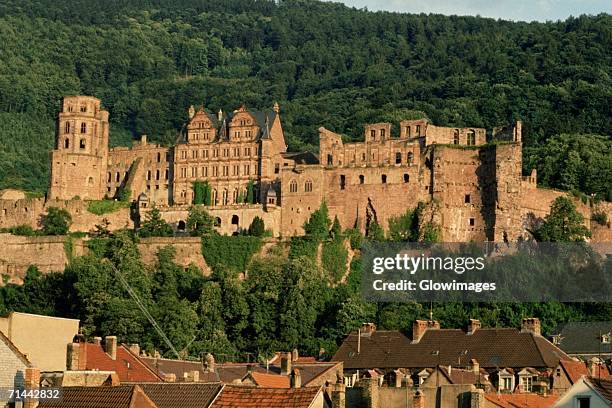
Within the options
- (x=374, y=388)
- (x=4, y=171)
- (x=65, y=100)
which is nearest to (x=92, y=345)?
(x=374, y=388)

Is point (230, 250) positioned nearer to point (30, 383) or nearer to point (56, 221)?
point (56, 221)

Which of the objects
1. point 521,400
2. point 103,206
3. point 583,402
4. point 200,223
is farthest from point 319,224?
point 583,402

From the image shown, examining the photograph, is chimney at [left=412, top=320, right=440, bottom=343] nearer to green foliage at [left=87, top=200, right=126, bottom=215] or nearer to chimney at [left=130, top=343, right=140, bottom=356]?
chimney at [left=130, top=343, right=140, bottom=356]

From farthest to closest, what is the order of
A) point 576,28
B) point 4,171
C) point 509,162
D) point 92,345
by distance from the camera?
point 576,28 → point 4,171 → point 509,162 → point 92,345

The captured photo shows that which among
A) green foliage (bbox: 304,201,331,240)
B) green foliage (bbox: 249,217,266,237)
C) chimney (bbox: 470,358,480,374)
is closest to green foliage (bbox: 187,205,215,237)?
green foliage (bbox: 249,217,266,237)

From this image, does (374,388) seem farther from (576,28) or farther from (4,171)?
(576,28)

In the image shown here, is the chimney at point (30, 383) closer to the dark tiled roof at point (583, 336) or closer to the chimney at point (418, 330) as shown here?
the chimney at point (418, 330)
